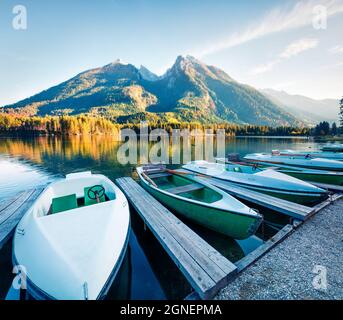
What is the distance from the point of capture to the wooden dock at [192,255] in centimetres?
392

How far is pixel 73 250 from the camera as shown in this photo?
3.78m

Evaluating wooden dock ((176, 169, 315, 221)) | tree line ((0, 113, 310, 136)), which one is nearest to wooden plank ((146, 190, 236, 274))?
wooden dock ((176, 169, 315, 221))

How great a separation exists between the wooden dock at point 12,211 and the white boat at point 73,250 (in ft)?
6.27

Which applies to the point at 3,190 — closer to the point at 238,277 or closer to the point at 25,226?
the point at 25,226

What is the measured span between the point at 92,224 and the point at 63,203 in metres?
2.87

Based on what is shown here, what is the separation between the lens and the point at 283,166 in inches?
556

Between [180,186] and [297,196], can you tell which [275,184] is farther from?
[180,186]

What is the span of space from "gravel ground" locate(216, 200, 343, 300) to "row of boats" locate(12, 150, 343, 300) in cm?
124

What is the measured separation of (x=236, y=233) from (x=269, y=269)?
1709mm

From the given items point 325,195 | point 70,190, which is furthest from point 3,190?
point 325,195

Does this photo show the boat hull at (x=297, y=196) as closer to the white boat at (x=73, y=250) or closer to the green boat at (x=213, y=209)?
the green boat at (x=213, y=209)

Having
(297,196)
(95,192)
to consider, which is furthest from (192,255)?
(297,196)

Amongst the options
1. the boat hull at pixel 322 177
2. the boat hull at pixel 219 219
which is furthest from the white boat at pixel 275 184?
the boat hull at pixel 219 219

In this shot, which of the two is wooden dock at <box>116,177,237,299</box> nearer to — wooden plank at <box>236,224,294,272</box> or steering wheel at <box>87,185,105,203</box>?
wooden plank at <box>236,224,294,272</box>
